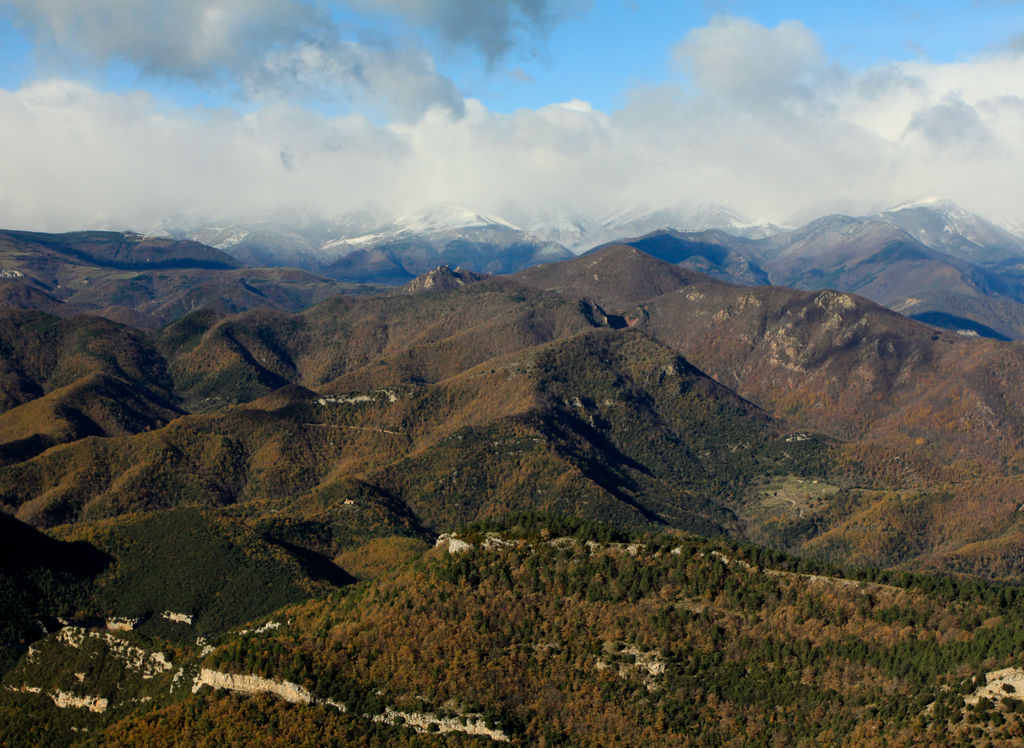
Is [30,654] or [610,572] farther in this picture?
[30,654]

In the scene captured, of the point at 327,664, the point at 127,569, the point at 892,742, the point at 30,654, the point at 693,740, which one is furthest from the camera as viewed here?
the point at 127,569

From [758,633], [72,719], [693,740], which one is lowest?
[72,719]

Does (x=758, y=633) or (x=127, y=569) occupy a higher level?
(x=758, y=633)

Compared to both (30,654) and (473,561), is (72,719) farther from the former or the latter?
(473,561)

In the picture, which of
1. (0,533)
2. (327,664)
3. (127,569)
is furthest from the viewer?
(127,569)

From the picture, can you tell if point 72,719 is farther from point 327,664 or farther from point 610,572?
point 610,572

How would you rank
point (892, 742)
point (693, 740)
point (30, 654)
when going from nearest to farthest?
point (892, 742) < point (693, 740) < point (30, 654)

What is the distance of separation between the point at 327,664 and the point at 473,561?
2552 cm

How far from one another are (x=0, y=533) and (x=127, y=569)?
22386mm

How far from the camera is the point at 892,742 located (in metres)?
107

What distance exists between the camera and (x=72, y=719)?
140875 millimetres

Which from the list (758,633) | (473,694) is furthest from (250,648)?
(758,633)

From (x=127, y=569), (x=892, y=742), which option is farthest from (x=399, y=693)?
(x=127, y=569)

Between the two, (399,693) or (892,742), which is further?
(399,693)
